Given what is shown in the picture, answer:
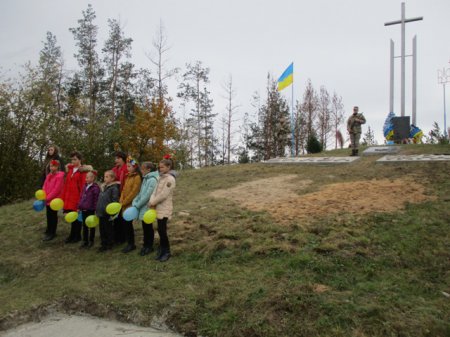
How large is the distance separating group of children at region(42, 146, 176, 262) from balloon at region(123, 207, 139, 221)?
6 cm

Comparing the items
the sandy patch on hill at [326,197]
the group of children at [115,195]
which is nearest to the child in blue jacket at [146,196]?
the group of children at [115,195]

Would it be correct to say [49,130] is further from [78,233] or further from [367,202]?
[367,202]

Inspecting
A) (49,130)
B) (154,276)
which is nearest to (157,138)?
(49,130)

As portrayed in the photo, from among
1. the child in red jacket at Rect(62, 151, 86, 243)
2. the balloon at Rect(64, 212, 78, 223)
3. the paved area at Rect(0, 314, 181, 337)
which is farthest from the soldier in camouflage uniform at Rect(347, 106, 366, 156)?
the paved area at Rect(0, 314, 181, 337)

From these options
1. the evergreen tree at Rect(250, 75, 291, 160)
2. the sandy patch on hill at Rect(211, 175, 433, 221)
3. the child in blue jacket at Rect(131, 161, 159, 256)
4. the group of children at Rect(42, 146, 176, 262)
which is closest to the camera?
the group of children at Rect(42, 146, 176, 262)

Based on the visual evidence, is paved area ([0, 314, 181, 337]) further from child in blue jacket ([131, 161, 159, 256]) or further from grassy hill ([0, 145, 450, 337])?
child in blue jacket ([131, 161, 159, 256])

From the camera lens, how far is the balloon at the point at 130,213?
568cm

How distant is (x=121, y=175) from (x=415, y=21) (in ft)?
58.4

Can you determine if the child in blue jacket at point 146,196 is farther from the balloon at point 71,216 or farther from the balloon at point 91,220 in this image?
the balloon at point 71,216

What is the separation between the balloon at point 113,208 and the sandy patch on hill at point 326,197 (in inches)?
105

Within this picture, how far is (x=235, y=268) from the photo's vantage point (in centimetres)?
503

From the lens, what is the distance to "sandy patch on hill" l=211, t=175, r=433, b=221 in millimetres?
6875

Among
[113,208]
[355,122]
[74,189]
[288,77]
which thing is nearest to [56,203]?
[74,189]

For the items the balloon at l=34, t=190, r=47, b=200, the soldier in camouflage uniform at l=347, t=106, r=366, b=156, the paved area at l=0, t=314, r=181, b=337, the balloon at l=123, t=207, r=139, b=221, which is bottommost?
the paved area at l=0, t=314, r=181, b=337
